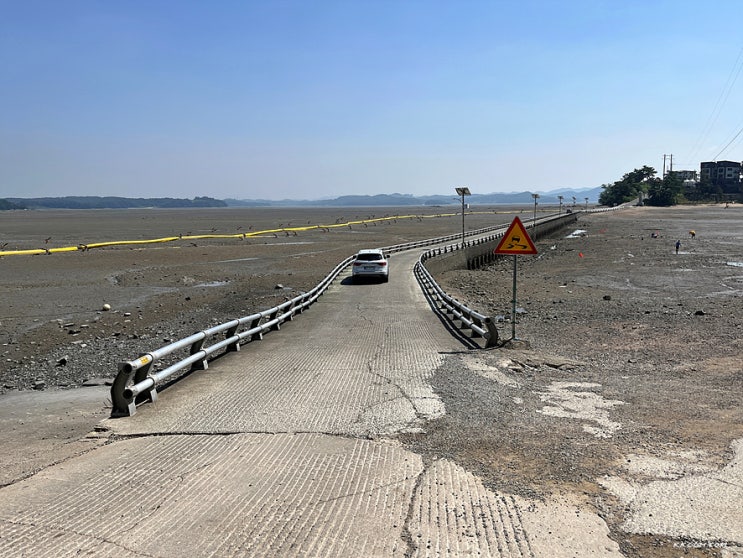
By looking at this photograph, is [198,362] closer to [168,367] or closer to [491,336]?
[168,367]

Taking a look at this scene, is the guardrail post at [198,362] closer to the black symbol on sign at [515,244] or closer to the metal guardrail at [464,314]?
the metal guardrail at [464,314]

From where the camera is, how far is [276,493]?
5.07m

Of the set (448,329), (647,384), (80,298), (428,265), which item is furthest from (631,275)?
(80,298)

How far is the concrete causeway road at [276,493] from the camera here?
428 cm

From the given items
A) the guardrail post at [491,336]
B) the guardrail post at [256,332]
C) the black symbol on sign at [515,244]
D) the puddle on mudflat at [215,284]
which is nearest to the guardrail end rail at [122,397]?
the guardrail post at [256,332]

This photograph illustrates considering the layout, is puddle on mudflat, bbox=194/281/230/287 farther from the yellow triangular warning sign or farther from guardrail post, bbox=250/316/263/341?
the yellow triangular warning sign

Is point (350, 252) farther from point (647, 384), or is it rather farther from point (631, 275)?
point (647, 384)

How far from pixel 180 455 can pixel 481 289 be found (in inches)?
1054

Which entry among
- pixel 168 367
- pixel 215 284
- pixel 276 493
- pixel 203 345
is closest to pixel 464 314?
pixel 203 345

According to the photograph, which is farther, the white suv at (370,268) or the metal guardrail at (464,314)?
the white suv at (370,268)

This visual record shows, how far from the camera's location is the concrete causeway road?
14.0 feet

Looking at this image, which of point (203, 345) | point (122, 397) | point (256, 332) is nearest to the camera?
point (122, 397)

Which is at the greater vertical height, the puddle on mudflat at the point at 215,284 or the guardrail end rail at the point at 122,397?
the guardrail end rail at the point at 122,397

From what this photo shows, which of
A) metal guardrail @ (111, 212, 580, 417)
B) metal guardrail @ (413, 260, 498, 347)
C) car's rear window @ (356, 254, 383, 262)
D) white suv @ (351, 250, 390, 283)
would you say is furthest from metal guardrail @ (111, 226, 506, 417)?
car's rear window @ (356, 254, 383, 262)
